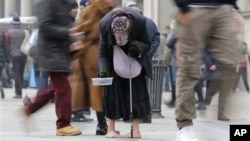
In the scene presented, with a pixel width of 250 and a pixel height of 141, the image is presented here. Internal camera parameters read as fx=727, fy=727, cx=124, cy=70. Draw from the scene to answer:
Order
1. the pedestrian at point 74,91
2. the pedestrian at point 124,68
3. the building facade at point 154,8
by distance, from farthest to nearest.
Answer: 1. the building facade at point 154,8
2. the pedestrian at point 74,91
3. the pedestrian at point 124,68

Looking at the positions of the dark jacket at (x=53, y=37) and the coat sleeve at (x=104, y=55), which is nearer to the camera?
the dark jacket at (x=53, y=37)

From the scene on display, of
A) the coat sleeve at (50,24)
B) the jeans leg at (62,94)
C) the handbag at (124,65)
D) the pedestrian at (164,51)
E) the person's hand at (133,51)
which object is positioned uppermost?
the coat sleeve at (50,24)

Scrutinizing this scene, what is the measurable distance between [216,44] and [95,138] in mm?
2399

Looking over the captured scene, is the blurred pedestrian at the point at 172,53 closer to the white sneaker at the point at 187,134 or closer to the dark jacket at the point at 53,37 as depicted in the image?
the dark jacket at the point at 53,37

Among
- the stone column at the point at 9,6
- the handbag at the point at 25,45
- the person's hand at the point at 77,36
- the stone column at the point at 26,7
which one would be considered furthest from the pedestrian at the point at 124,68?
the stone column at the point at 9,6

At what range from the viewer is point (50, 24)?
25.2 feet

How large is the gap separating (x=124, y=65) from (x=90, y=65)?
93 cm

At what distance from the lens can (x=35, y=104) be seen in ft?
25.8

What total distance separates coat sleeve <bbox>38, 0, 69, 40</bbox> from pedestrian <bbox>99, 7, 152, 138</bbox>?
638mm

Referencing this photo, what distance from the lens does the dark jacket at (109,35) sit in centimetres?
815

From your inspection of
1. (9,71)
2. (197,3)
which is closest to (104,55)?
(197,3)

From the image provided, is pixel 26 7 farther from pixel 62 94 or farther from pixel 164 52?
pixel 62 94

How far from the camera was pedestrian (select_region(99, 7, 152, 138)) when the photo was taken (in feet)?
26.7

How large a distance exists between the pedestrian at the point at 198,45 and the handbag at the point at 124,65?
1.93 metres
